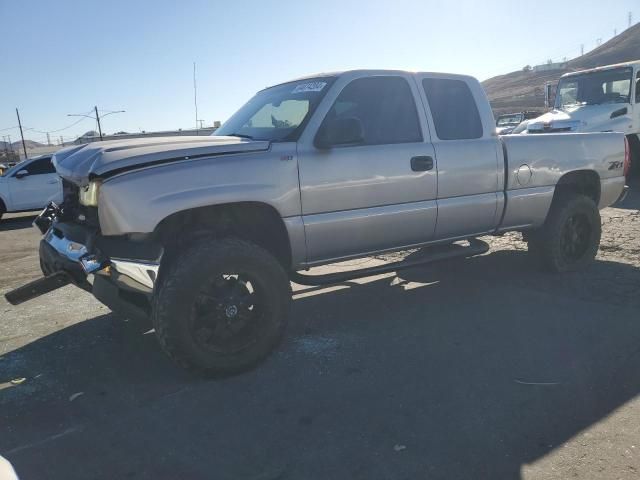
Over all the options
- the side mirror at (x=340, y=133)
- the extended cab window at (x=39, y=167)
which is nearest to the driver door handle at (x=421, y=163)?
the side mirror at (x=340, y=133)

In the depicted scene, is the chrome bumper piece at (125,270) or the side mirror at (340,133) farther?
the side mirror at (340,133)

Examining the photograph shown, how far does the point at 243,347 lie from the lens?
3.71 meters

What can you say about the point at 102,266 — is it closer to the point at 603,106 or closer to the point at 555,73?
the point at 603,106

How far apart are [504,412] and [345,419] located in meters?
0.91

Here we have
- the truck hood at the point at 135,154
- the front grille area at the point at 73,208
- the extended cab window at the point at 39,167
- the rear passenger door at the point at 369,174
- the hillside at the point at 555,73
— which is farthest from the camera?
the hillside at the point at 555,73

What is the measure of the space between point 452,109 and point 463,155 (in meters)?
0.48

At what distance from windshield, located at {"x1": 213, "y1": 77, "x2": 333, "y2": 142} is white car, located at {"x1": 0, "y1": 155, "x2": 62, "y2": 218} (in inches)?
401

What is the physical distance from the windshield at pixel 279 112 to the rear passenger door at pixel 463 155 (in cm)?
106

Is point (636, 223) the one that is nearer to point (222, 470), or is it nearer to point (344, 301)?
point (344, 301)

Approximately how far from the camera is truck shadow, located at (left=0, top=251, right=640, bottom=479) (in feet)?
8.92

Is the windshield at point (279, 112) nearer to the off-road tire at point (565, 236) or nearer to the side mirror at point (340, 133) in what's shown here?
the side mirror at point (340, 133)

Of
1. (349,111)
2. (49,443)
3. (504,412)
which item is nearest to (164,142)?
(349,111)

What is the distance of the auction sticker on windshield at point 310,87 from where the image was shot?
4316 mm

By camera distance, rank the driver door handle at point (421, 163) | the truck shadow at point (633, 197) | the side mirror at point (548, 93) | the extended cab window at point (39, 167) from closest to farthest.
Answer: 1. the driver door handle at point (421, 163)
2. the truck shadow at point (633, 197)
3. the side mirror at point (548, 93)
4. the extended cab window at point (39, 167)
